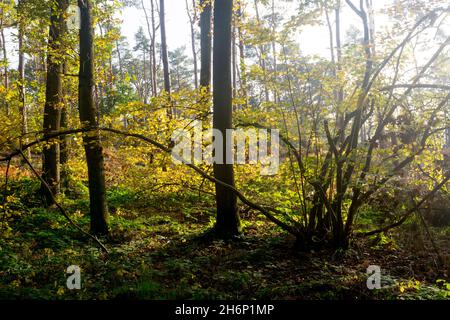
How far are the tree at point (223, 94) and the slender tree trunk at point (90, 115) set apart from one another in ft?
8.03

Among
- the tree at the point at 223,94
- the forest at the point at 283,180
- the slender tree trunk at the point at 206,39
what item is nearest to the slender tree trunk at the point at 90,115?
the forest at the point at 283,180

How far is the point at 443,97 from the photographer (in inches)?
217

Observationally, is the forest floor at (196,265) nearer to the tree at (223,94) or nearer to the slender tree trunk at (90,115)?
the slender tree trunk at (90,115)

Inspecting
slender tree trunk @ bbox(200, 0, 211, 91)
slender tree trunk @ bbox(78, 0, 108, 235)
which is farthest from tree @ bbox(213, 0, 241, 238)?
slender tree trunk @ bbox(200, 0, 211, 91)

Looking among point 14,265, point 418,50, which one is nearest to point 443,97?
point 418,50

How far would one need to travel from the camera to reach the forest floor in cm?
452

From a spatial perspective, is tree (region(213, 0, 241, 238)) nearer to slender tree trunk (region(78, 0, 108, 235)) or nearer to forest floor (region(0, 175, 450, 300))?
forest floor (region(0, 175, 450, 300))

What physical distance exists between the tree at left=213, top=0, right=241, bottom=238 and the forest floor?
67cm

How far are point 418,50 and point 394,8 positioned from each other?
795mm

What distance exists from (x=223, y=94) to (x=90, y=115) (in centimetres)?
273

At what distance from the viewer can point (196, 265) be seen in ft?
18.2

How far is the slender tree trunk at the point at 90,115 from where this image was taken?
7.08 m

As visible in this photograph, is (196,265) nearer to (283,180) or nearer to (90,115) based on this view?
(283,180)
